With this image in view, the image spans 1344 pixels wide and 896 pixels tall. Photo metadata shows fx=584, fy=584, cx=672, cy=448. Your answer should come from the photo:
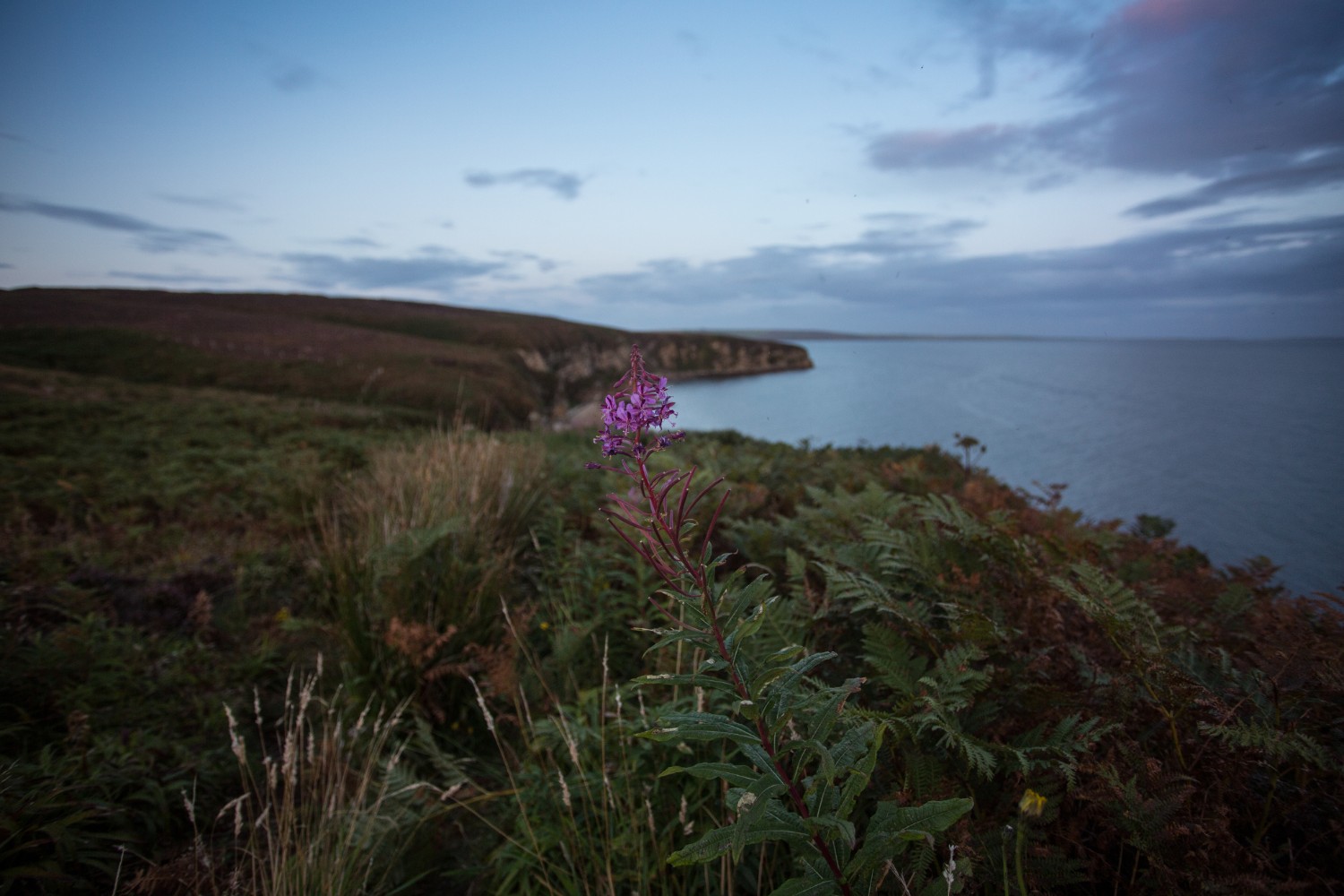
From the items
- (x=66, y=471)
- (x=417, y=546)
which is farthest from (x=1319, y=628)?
(x=66, y=471)

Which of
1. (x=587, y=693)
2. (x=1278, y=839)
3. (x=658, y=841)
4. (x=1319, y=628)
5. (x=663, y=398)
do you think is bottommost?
(x=658, y=841)

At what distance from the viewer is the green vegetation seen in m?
1.43

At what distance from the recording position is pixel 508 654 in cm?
307

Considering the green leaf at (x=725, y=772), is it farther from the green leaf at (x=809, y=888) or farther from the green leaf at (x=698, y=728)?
the green leaf at (x=809, y=888)

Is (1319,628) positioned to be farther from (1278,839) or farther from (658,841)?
(658,841)

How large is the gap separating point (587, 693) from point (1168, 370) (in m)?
26.7

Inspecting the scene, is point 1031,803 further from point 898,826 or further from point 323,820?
point 323,820

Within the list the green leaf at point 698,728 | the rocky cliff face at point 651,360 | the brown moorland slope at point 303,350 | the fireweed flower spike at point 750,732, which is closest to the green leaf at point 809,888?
the fireweed flower spike at point 750,732

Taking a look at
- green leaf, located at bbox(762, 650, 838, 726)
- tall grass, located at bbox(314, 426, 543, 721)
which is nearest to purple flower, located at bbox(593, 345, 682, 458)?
green leaf, located at bbox(762, 650, 838, 726)

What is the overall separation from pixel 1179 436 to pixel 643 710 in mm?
12775

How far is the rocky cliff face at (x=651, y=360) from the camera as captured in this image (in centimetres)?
5072

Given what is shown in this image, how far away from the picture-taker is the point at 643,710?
2033 mm

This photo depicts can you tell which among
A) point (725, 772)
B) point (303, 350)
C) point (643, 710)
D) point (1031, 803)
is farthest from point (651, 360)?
point (1031, 803)

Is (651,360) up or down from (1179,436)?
up
